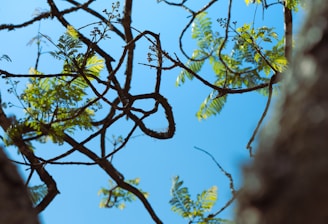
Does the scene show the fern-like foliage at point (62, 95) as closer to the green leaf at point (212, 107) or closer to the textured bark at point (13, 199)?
the green leaf at point (212, 107)

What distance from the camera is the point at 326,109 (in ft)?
2.23

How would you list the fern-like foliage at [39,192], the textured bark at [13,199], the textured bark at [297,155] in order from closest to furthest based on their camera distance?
the textured bark at [297,155] → the textured bark at [13,199] → the fern-like foliage at [39,192]

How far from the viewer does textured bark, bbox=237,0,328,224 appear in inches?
25.1

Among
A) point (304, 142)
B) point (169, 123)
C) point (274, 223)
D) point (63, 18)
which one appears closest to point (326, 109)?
point (304, 142)

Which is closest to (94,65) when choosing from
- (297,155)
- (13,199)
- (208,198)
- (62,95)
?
(62,95)

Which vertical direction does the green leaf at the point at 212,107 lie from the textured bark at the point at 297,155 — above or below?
above

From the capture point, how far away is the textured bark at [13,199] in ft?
2.78

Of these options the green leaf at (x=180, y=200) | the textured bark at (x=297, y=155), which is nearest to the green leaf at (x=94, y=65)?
→ the green leaf at (x=180, y=200)

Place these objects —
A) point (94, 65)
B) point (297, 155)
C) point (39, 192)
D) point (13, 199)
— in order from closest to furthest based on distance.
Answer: point (297, 155)
point (13, 199)
point (39, 192)
point (94, 65)

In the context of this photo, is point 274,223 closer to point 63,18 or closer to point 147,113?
point 147,113

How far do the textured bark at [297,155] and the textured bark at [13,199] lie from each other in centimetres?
33

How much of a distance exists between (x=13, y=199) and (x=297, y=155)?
1.50 ft

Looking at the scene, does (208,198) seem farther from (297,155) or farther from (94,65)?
(297,155)

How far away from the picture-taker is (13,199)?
89 cm
